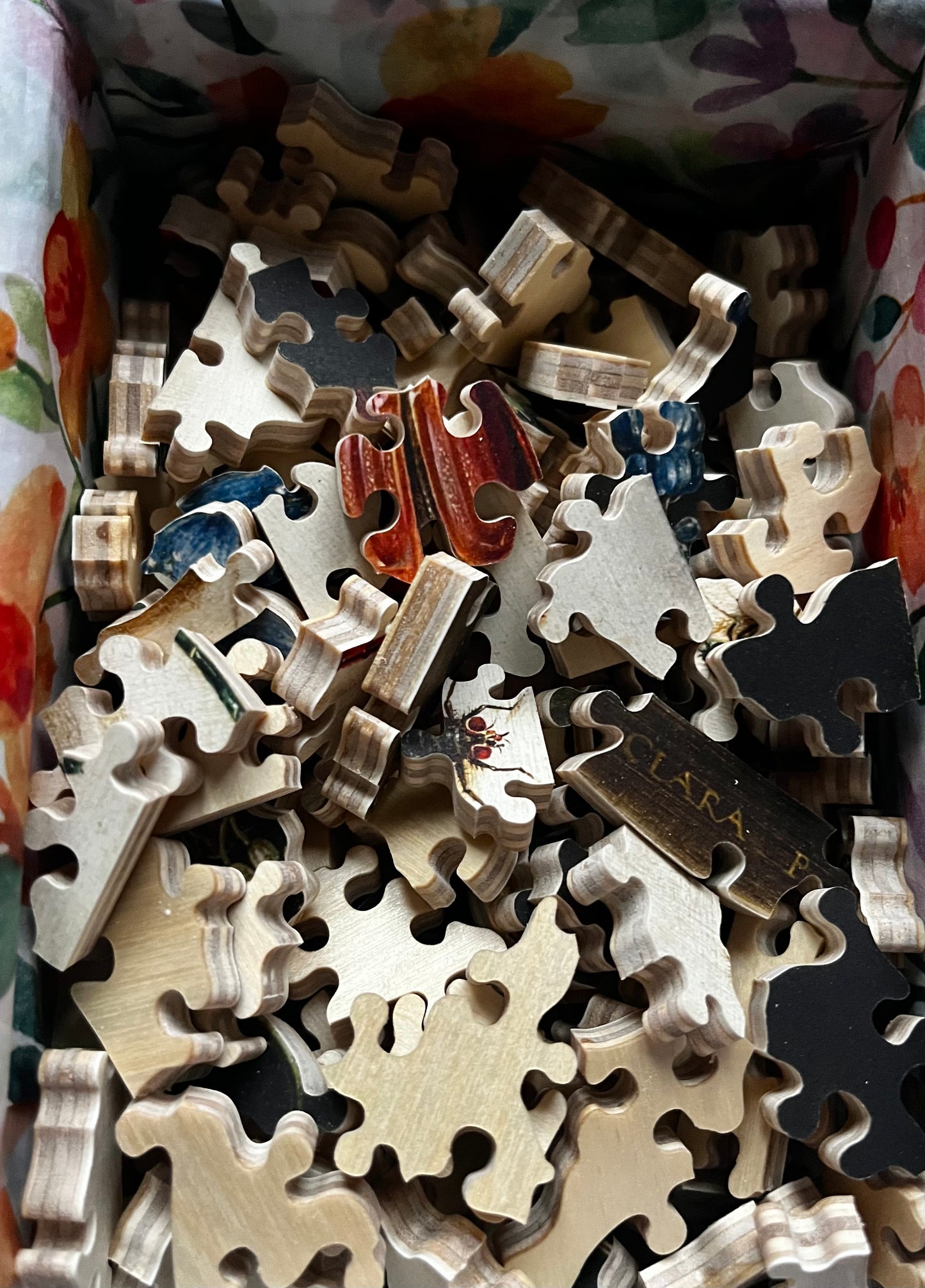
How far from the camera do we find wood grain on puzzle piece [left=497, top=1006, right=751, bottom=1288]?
713 millimetres

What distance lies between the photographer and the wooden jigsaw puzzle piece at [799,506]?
828 millimetres

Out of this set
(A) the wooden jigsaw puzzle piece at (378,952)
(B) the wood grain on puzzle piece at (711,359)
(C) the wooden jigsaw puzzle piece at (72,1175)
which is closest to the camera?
(C) the wooden jigsaw puzzle piece at (72,1175)

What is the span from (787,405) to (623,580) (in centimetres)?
28

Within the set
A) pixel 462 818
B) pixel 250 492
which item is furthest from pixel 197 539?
pixel 462 818

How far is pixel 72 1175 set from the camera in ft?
2.16

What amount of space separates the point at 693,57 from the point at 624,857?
0.66m

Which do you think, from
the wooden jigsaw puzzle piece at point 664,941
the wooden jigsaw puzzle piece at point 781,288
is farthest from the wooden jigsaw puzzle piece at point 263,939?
the wooden jigsaw puzzle piece at point 781,288

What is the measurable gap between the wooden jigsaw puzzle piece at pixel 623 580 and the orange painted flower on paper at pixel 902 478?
7.3 inches

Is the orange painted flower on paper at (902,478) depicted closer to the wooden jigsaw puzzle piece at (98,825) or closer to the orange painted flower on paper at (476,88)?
the orange painted flower on paper at (476,88)

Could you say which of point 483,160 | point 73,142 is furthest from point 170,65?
point 483,160

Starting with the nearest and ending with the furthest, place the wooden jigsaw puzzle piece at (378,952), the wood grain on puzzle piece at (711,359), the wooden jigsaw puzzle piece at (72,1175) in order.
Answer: the wooden jigsaw puzzle piece at (72,1175)
the wooden jigsaw puzzle piece at (378,952)
the wood grain on puzzle piece at (711,359)

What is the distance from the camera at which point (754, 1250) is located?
72 centimetres

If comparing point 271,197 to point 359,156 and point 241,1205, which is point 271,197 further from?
point 241,1205

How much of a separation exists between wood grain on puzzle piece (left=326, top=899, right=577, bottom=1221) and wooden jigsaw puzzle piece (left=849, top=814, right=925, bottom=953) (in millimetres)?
254
